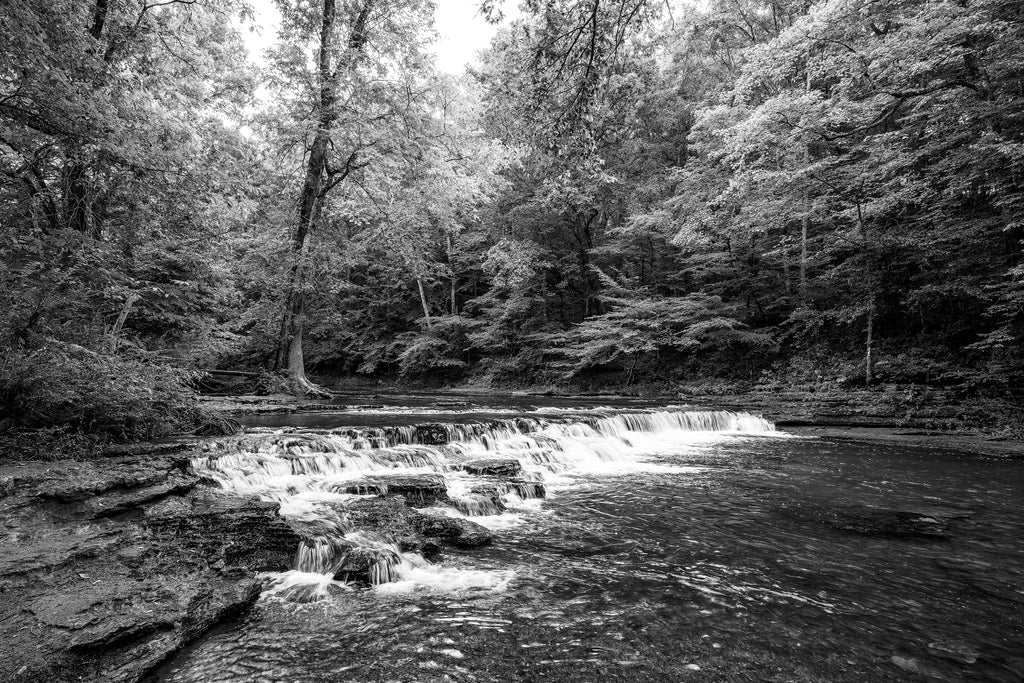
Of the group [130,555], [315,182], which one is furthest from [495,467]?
→ [315,182]

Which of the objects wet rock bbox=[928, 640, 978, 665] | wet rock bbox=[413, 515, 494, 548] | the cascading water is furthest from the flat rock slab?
wet rock bbox=[928, 640, 978, 665]

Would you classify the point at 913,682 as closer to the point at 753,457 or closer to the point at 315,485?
the point at 315,485

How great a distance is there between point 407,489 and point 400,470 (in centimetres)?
114

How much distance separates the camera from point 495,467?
6.69 m

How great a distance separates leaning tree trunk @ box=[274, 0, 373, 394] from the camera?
1245 cm

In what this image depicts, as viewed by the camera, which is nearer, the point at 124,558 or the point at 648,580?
the point at 124,558

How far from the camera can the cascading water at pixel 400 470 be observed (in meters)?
3.71

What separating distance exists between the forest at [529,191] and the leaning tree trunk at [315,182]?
9 cm

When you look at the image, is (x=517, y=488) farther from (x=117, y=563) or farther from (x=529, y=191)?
(x=529, y=191)

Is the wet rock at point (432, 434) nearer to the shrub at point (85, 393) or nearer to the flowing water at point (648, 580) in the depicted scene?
the flowing water at point (648, 580)

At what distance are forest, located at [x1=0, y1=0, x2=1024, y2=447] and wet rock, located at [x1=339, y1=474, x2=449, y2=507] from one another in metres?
3.22

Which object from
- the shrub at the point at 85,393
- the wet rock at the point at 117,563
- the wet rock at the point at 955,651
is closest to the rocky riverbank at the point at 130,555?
the wet rock at the point at 117,563

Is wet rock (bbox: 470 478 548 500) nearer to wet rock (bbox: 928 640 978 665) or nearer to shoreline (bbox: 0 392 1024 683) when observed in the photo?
shoreline (bbox: 0 392 1024 683)

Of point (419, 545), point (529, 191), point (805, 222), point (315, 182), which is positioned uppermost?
point (529, 191)
